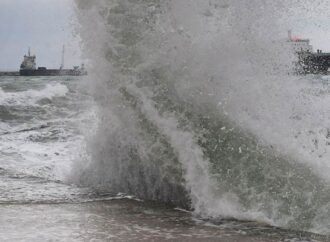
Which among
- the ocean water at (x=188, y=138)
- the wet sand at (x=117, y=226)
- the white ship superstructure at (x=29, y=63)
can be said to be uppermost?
the white ship superstructure at (x=29, y=63)

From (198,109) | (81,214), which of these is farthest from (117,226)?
(198,109)

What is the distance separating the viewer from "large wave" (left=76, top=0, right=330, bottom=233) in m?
Answer: 4.59

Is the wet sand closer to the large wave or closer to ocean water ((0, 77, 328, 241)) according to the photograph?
ocean water ((0, 77, 328, 241))

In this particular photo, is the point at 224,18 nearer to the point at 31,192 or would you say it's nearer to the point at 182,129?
the point at 182,129

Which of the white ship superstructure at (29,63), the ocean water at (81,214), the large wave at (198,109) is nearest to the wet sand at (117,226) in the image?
the ocean water at (81,214)

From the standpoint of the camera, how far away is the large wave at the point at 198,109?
15.0ft

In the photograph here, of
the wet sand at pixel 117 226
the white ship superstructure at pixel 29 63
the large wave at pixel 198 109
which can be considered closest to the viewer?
the wet sand at pixel 117 226

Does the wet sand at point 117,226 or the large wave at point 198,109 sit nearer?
the wet sand at point 117,226

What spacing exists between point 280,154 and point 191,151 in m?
0.83

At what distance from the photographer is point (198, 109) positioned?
5078 mm

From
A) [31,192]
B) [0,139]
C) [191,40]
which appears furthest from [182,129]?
[0,139]

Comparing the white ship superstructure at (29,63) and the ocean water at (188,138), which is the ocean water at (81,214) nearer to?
the ocean water at (188,138)

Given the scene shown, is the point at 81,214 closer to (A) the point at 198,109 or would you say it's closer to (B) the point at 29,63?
(A) the point at 198,109

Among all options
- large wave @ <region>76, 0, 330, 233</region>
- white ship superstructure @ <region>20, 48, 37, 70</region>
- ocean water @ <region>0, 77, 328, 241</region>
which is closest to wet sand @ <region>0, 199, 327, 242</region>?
ocean water @ <region>0, 77, 328, 241</region>
